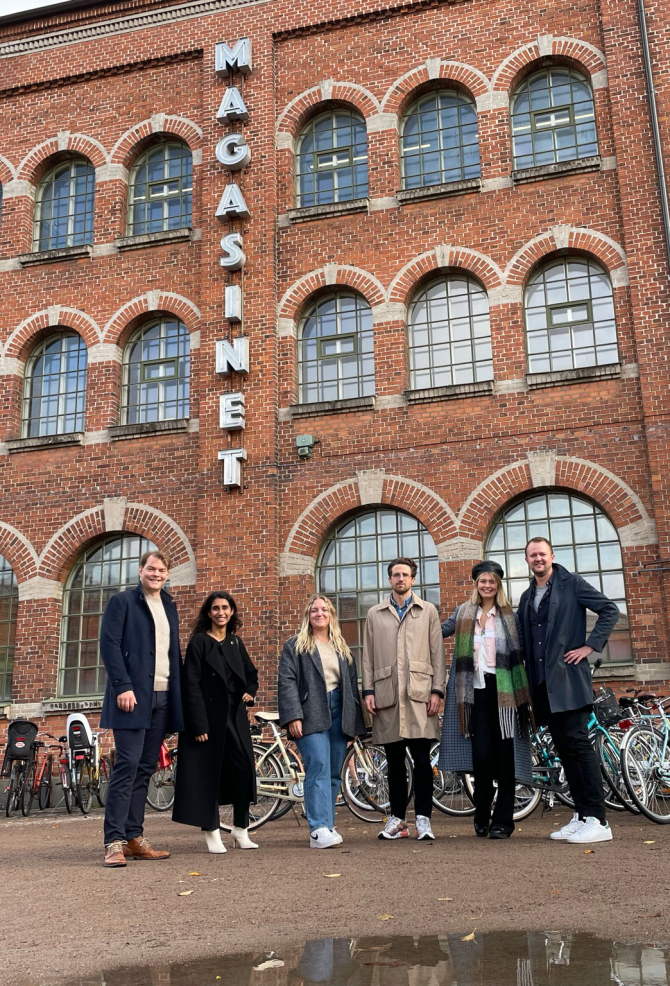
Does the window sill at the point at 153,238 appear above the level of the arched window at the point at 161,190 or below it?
below

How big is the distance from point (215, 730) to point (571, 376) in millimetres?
8689

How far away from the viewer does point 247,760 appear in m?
8.00

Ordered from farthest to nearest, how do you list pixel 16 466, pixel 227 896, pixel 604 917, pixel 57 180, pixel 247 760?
pixel 57 180 < pixel 16 466 < pixel 247 760 < pixel 227 896 < pixel 604 917

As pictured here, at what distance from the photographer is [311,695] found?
820 centimetres

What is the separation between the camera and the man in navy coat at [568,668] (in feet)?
25.2

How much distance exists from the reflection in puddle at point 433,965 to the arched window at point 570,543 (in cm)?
992


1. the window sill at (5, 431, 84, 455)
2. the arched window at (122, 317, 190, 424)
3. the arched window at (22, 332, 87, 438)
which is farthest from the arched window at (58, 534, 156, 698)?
the arched window at (22, 332, 87, 438)

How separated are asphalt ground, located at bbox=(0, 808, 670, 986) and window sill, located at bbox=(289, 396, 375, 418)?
8.22 meters

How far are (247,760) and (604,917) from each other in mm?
3762

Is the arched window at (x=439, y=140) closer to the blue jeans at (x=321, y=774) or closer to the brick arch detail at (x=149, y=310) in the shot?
the brick arch detail at (x=149, y=310)

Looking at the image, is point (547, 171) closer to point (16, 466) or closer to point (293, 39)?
point (293, 39)

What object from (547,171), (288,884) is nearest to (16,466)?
(547,171)

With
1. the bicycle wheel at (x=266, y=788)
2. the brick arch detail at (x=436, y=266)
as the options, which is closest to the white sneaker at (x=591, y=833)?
the bicycle wheel at (x=266, y=788)

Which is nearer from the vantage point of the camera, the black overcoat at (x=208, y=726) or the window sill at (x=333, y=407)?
the black overcoat at (x=208, y=726)
